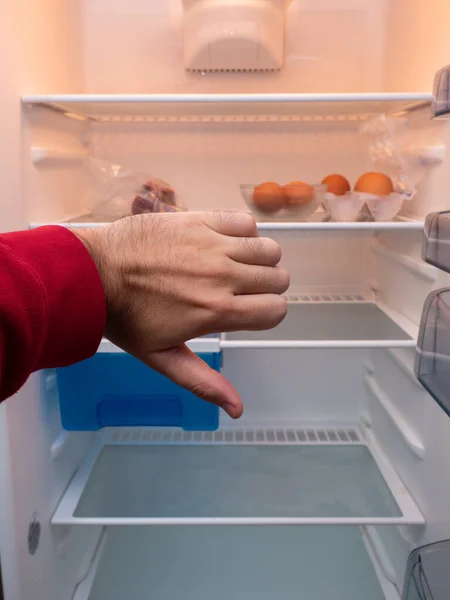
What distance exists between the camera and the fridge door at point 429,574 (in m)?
0.67

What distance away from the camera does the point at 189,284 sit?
562mm

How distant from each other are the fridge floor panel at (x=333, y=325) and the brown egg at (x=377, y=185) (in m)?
0.36

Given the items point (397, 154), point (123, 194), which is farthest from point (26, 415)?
point (397, 154)

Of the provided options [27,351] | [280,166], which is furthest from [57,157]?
[27,351]

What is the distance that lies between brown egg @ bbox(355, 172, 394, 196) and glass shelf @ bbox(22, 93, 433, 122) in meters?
0.18

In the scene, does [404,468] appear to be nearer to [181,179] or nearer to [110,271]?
[181,179]

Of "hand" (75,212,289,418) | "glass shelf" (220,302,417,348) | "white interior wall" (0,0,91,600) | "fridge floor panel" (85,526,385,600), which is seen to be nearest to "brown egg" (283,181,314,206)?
"glass shelf" (220,302,417,348)

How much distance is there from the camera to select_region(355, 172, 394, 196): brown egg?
52.4 inches

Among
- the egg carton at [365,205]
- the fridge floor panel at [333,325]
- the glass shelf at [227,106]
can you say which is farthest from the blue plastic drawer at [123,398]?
the glass shelf at [227,106]

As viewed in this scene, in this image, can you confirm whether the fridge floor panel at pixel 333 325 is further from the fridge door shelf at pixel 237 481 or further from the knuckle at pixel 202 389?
the knuckle at pixel 202 389

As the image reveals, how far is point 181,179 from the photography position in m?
1.69

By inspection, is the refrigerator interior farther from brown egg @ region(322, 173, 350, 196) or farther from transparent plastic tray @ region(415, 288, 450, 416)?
transparent plastic tray @ region(415, 288, 450, 416)

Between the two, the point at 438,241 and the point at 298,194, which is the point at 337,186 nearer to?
the point at 298,194

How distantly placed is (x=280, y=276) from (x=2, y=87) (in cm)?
78
